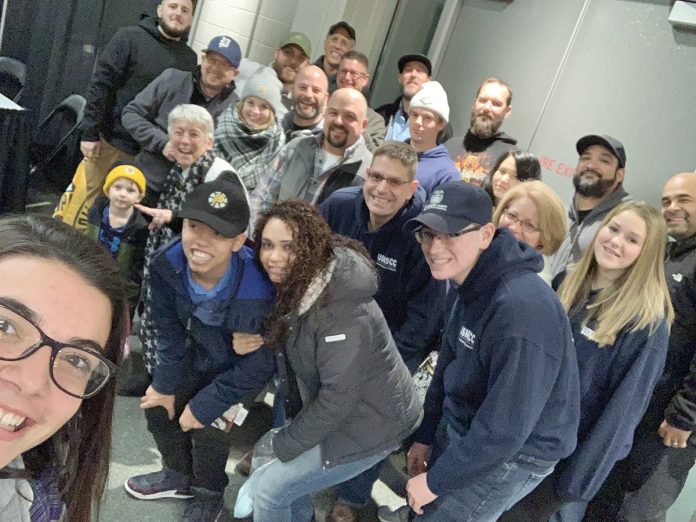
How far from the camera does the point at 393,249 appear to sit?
241cm

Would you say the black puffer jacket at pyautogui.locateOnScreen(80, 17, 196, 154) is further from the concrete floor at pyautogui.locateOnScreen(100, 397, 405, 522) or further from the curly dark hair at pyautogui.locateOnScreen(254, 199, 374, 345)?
the curly dark hair at pyautogui.locateOnScreen(254, 199, 374, 345)

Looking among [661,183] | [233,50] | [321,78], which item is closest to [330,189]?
[321,78]

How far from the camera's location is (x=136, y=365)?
2979 millimetres

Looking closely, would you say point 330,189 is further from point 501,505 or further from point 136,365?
point 501,505

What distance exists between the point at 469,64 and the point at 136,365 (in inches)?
135

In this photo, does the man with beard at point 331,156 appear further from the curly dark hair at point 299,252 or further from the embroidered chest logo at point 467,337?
the embroidered chest logo at point 467,337

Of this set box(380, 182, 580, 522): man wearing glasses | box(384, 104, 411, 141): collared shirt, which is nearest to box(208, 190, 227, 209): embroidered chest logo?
box(380, 182, 580, 522): man wearing glasses

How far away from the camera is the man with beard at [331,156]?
8.98 feet

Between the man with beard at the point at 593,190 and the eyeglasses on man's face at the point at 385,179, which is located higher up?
the man with beard at the point at 593,190

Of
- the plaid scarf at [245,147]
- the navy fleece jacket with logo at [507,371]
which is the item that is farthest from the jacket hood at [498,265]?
the plaid scarf at [245,147]

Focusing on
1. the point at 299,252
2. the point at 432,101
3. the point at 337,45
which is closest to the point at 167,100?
the point at 432,101

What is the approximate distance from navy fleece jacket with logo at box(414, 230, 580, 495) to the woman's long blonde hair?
0.38 meters

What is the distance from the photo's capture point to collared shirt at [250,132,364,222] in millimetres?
2771

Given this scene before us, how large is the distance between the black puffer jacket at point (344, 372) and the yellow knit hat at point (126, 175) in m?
1.46
